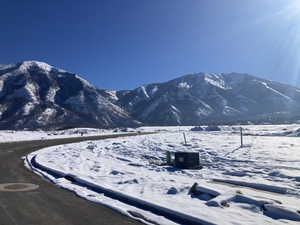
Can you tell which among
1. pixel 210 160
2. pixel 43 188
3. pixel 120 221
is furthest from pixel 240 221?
pixel 210 160

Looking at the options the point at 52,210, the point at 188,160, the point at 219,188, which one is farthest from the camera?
the point at 188,160

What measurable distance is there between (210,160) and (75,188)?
8047 mm

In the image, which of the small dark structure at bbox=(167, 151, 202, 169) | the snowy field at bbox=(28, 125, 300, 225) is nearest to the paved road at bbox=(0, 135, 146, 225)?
the snowy field at bbox=(28, 125, 300, 225)

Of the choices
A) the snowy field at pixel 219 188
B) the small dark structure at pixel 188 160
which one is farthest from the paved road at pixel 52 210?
the small dark structure at pixel 188 160

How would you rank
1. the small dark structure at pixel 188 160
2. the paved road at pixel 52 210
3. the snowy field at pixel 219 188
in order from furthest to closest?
the small dark structure at pixel 188 160 < the snowy field at pixel 219 188 < the paved road at pixel 52 210

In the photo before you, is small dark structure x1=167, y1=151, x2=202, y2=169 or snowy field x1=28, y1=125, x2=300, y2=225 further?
small dark structure x1=167, y1=151, x2=202, y2=169

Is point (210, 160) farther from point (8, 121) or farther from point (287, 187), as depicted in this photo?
point (8, 121)

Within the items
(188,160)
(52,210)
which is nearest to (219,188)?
(188,160)

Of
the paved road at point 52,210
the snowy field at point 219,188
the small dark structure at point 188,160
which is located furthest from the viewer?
the small dark structure at point 188,160

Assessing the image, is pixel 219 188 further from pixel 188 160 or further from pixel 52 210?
pixel 52 210

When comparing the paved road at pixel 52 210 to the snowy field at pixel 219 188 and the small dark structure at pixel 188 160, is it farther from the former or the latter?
the small dark structure at pixel 188 160

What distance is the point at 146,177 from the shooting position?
991 cm

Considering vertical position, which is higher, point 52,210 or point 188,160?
point 188,160

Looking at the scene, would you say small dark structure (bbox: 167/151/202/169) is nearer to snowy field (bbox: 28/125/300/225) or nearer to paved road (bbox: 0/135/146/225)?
snowy field (bbox: 28/125/300/225)
